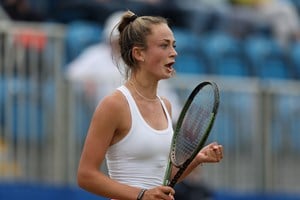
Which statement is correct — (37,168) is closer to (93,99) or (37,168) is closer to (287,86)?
(93,99)

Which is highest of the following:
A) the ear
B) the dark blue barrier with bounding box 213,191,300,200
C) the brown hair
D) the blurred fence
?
the brown hair

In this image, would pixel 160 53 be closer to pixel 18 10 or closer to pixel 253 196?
pixel 253 196

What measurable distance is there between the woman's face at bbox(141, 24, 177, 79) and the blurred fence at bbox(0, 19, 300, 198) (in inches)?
162

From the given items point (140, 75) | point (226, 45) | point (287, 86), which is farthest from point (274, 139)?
point (140, 75)

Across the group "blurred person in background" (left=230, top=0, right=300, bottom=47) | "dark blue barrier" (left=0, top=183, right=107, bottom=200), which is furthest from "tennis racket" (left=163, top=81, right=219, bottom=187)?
"blurred person in background" (left=230, top=0, right=300, bottom=47)

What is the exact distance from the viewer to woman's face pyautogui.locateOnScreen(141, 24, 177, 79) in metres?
6.48

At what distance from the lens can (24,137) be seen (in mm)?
10555

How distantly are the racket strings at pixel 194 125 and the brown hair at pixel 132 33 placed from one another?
1.34ft

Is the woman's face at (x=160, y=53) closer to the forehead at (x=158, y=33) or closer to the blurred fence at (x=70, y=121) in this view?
the forehead at (x=158, y=33)

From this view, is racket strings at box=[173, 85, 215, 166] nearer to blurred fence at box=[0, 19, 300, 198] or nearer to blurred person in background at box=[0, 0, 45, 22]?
blurred fence at box=[0, 19, 300, 198]

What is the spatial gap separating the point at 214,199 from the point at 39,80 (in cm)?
202

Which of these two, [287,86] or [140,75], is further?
[287,86]

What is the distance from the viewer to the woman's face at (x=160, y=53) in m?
6.48

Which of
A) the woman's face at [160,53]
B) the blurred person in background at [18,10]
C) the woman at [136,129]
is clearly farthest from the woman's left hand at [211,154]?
the blurred person in background at [18,10]
